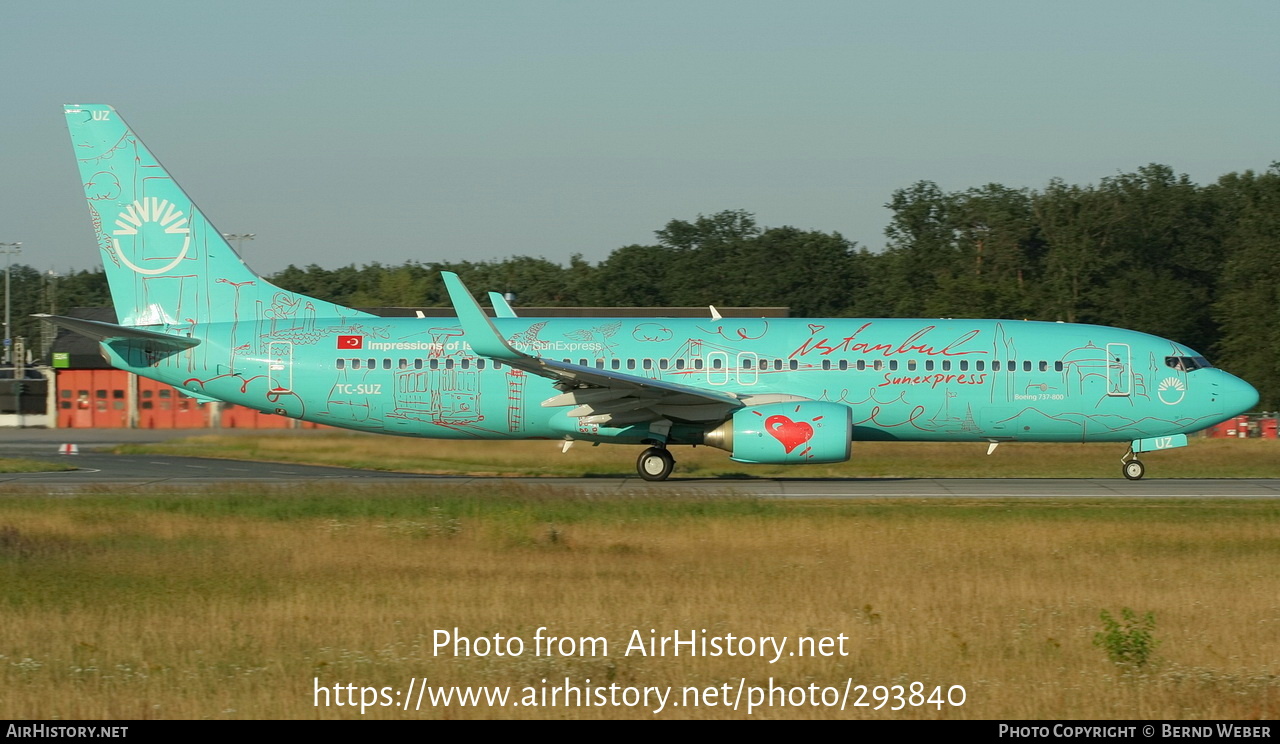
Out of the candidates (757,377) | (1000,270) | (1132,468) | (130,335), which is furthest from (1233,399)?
(1000,270)

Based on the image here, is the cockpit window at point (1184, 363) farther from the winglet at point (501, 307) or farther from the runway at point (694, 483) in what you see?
the winglet at point (501, 307)

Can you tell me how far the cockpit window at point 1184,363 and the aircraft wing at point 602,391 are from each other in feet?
29.9

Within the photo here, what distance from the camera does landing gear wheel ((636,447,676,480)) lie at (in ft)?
87.6

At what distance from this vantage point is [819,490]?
24844 mm

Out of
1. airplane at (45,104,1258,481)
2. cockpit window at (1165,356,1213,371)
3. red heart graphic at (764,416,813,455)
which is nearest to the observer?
red heart graphic at (764,416,813,455)

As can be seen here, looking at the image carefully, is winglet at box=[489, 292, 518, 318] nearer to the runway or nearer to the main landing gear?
the runway

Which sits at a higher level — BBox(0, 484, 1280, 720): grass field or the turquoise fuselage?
the turquoise fuselage

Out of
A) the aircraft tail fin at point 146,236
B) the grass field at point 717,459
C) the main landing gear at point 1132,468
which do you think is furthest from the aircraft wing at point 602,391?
the main landing gear at point 1132,468

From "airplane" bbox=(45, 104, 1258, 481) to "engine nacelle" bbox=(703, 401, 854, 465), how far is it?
1.07 m

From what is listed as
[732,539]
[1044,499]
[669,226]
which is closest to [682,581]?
[732,539]

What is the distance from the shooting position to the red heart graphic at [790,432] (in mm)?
24594

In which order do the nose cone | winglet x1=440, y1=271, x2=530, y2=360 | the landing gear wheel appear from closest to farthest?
winglet x1=440, y1=271, x2=530, y2=360 → the nose cone → the landing gear wheel

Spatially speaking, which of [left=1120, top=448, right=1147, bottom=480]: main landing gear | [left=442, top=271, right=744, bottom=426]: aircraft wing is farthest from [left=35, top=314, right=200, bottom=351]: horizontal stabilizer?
[left=1120, top=448, right=1147, bottom=480]: main landing gear

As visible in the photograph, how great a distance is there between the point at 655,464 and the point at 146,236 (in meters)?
11.6
